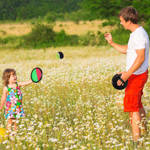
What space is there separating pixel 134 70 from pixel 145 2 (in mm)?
25834

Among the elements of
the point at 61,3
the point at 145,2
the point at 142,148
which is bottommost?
the point at 142,148

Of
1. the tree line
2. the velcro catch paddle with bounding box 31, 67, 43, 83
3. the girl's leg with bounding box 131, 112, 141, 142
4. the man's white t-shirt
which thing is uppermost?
the tree line

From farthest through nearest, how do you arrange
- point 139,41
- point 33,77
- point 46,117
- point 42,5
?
point 42,5 < point 46,117 < point 33,77 < point 139,41

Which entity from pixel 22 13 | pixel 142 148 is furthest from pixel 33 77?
pixel 22 13

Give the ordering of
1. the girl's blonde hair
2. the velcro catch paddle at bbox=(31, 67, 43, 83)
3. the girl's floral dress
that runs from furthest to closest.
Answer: the girl's floral dress < the girl's blonde hair < the velcro catch paddle at bbox=(31, 67, 43, 83)

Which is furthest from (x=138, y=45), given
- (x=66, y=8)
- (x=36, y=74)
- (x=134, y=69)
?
(x=66, y=8)

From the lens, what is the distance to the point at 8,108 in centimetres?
553

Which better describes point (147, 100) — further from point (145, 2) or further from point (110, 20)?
point (110, 20)

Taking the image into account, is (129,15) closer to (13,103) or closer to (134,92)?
(134,92)

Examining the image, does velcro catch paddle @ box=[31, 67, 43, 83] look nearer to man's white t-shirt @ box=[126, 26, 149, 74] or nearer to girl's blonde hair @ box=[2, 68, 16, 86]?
girl's blonde hair @ box=[2, 68, 16, 86]

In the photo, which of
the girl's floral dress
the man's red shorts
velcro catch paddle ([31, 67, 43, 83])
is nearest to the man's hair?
the man's red shorts

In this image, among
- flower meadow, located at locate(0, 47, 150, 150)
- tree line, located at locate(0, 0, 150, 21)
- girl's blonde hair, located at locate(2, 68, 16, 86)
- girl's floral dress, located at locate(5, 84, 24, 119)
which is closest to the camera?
flower meadow, located at locate(0, 47, 150, 150)

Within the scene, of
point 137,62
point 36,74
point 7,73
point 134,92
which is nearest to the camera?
point 137,62

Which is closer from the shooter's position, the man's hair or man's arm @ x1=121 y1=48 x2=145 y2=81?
man's arm @ x1=121 y1=48 x2=145 y2=81
